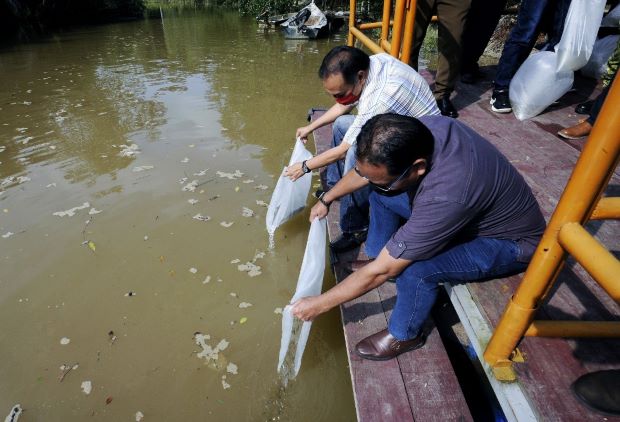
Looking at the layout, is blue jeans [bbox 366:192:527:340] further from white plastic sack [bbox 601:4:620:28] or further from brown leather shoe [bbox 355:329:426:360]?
white plastic sack [bbox 601:4:620:28]

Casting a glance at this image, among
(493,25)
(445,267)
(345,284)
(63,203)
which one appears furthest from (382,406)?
(493,25)

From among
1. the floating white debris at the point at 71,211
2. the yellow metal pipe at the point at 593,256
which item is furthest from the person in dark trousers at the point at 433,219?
the floating white debris at the point at 71,211

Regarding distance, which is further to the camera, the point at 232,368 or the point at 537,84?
the point at 537,84

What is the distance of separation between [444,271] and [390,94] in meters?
1.33

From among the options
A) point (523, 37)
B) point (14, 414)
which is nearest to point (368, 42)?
point (523, 37)

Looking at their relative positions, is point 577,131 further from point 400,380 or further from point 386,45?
point 400,380

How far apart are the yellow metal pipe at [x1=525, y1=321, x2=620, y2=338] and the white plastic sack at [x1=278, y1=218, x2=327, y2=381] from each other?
1.10 m

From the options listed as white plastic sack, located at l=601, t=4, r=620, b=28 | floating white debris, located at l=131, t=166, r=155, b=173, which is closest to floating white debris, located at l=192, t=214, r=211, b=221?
floating white debris, located at l=131, t=166, r=155, b=173

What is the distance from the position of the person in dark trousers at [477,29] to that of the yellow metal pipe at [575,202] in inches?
156

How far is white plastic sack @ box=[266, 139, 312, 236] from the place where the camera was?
3.30 metres

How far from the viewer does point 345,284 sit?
184cm

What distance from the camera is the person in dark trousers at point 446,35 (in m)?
3.70

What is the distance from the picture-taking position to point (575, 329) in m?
1.55

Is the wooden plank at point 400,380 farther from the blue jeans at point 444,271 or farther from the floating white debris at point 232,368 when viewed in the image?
the floating white debris at point 232,368
